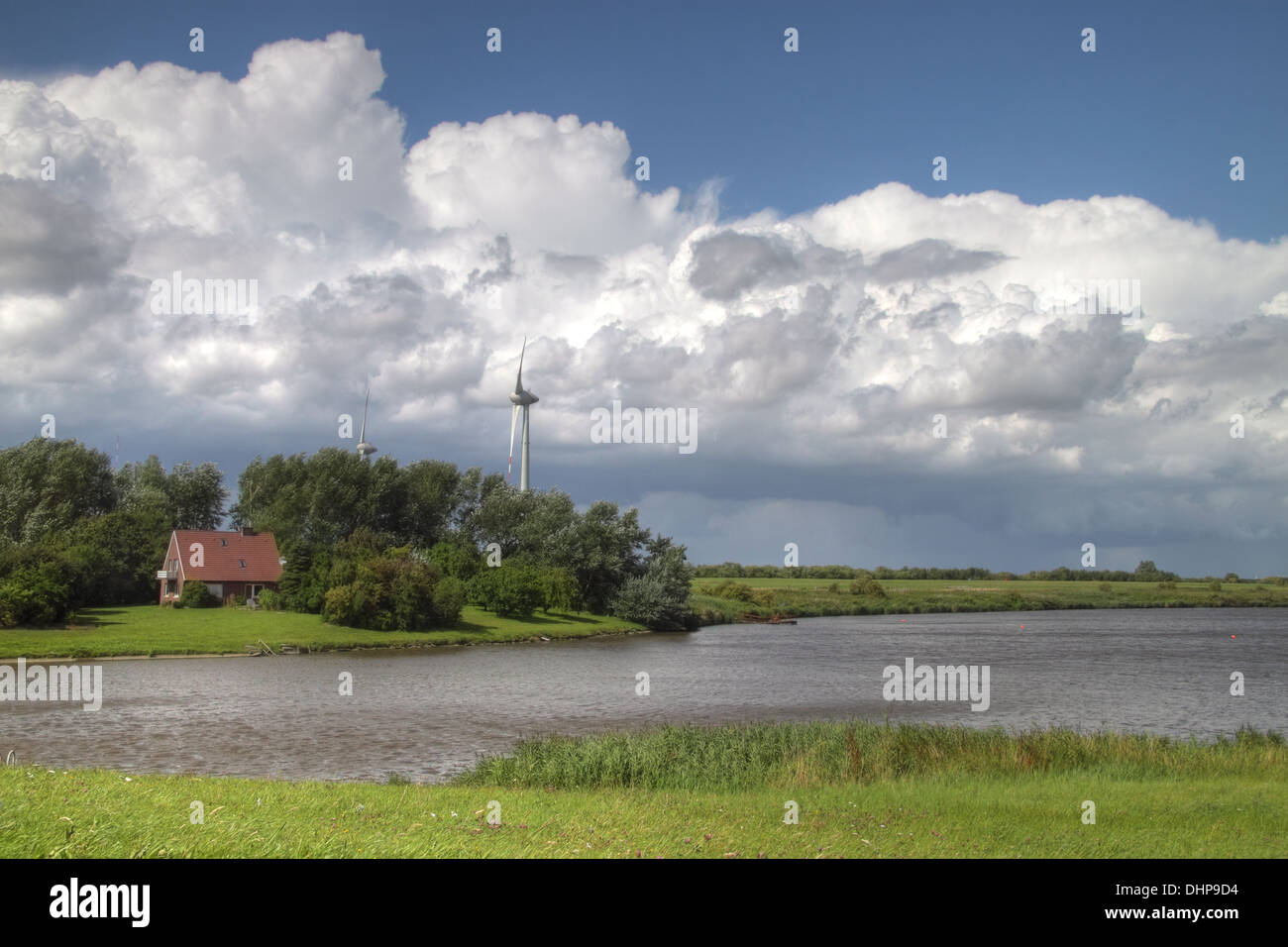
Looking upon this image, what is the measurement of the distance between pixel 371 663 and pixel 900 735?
39.5 m

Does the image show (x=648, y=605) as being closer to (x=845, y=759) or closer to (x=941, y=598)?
(x=941, y=598)

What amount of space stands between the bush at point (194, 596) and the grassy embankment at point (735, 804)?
6094cm

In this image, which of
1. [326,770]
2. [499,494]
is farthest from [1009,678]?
[499,494]

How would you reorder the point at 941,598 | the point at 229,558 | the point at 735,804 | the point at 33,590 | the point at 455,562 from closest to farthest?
the point at 735,804 → the point at 33,590 → the point at 229,558 → the point at 455,562 → the point at 941,598

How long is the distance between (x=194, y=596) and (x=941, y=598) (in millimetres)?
109759

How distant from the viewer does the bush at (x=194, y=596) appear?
75.4m

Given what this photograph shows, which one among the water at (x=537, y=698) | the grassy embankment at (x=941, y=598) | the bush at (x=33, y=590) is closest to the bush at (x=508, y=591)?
the water at (x=537, y=698)

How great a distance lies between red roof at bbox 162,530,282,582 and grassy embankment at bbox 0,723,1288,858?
64.6 m

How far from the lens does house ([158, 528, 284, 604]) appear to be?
79.3 metres

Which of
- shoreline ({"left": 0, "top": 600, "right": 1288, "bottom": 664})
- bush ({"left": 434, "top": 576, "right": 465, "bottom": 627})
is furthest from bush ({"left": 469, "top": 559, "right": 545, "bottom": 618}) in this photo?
bush ({"left": 434, "top": 576, "right": 465, "bottom": 627})

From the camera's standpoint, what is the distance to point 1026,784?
59.7 ft

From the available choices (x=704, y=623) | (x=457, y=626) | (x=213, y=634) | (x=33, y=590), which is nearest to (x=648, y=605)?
(x=704, y=623)

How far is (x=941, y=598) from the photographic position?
495 feet
